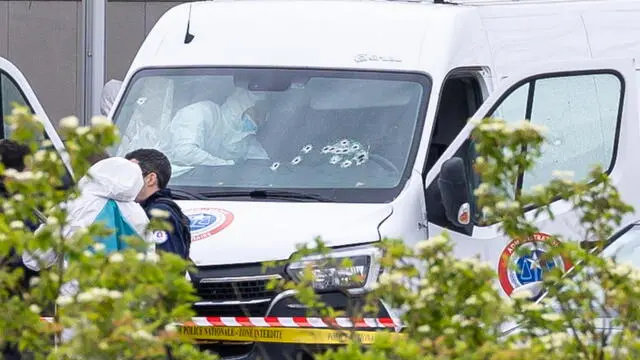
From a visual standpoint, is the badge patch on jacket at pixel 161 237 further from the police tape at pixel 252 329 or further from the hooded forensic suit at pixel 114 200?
the police tape at pixel 252 329

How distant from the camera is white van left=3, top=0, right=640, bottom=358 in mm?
6949

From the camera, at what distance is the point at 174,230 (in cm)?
639

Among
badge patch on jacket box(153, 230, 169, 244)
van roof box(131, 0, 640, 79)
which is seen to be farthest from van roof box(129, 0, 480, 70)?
badge patch on jacket box(153, 230, 169, 244)

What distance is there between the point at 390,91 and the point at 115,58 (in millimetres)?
10242

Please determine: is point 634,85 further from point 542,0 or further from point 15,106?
point 15,106

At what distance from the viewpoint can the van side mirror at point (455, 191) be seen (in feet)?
22.7

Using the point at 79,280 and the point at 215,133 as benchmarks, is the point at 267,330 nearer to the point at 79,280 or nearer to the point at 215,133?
the point at 215,133

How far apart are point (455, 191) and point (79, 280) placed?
11.6 ft

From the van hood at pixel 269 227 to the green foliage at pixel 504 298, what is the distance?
100 inches

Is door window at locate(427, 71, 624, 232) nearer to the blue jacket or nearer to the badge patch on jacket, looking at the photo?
the blue jacket

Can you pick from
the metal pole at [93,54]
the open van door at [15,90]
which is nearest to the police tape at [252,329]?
the open van door at [15,90]

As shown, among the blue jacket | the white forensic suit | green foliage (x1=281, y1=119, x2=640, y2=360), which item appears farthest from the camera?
the white forensic suit

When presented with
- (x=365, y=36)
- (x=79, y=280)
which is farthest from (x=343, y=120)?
(x=79, y=280)

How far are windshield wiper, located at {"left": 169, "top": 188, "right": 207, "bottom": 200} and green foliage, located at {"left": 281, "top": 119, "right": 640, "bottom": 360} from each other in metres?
3.16
